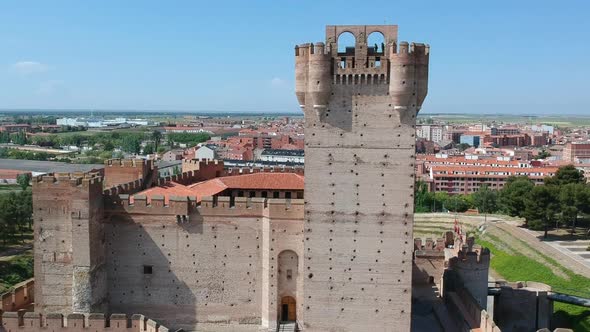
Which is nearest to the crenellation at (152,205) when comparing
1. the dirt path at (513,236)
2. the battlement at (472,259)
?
the battlement at (472,259)

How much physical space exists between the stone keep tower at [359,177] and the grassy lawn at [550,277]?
2127 centimetres

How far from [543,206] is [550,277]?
10374 millimetres

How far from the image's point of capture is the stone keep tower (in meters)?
25.8

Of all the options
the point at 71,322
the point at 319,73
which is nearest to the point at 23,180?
the point at 71,322

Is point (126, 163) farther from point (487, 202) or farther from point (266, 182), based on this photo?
point (487, 202)

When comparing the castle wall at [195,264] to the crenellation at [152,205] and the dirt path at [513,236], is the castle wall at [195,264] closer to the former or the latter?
the crenellation at [152,205]

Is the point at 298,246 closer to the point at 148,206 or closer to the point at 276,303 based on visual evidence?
the point at 276,303

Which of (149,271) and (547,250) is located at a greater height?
(149,271)

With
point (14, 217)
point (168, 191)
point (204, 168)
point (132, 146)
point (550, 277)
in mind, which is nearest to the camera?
point (168, 191)

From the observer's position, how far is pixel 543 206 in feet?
188

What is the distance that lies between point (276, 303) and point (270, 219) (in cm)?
419

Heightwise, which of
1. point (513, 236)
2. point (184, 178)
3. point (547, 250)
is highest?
point (184, 178)

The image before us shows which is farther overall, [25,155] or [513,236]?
[25,155]

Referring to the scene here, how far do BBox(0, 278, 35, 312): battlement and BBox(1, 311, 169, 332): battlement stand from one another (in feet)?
7.80
